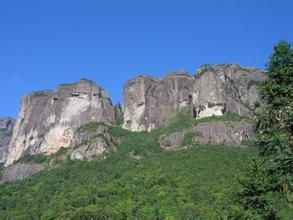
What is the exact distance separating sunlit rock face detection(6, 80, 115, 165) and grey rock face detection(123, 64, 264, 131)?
9429 millimetres

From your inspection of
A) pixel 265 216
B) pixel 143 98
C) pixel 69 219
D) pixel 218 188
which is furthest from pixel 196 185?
pixel 143 98

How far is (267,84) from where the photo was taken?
929 inches

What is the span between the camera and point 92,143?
132 meters

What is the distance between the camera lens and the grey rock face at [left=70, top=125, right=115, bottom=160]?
13088 centimetres

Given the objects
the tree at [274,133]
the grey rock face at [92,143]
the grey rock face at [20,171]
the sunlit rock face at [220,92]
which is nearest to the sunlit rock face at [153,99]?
the sunlit rock face at [220,92]

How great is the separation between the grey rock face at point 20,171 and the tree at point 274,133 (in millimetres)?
112022

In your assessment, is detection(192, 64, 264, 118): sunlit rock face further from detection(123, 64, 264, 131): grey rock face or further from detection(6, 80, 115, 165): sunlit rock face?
detection(6, 80, 115, 165): sunlit rock face

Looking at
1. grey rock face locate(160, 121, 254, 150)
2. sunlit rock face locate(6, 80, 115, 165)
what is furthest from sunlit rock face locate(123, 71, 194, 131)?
grey rock face locate(160, 121, 254, 150)

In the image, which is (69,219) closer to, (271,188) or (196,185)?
(196,185)

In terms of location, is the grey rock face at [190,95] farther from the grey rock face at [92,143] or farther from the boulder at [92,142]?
the grey rock face at [92,143]

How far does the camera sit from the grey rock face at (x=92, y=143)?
5153 inches

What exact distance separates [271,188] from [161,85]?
134369mm


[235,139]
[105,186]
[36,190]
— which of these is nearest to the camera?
[105,186]

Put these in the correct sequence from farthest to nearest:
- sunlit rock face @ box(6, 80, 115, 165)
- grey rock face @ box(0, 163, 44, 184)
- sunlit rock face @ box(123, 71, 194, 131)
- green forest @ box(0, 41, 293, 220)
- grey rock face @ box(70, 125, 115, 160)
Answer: sunlit rock face @ box(123, 71, 194, 131) → sunlit rock face @ box(6, 80, 115, 165) → grey rock face @ box(0, 163, 44, 184) → grey rock face @ box(70, 125, 115, 160) → green forest @ box(0, 41, 293, 220)
